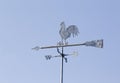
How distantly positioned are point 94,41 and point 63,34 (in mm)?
1811

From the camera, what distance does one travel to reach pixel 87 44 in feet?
164

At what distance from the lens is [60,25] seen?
5138 cm

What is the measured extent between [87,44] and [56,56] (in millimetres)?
1747

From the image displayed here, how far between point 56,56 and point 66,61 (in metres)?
0.75

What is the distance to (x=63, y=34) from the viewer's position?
5103 centimetres

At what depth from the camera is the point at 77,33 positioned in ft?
166

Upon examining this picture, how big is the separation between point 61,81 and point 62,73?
1.37 feet

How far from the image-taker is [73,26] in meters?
50.8

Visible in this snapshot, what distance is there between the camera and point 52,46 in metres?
50.3

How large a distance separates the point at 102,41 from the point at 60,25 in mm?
2696

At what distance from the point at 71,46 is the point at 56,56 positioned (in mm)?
1155

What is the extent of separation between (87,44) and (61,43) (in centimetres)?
134

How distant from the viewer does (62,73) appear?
5012 cm

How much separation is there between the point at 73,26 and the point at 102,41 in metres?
1.87
